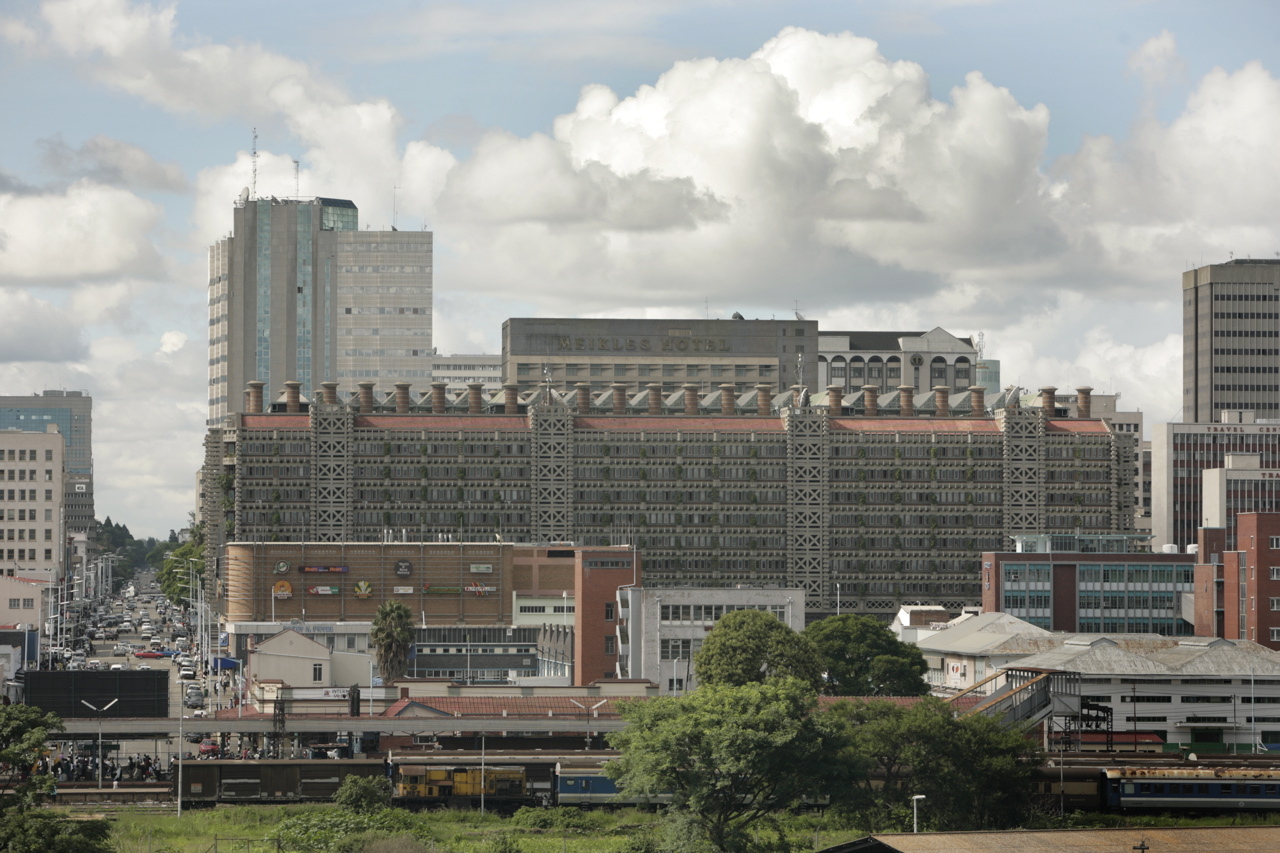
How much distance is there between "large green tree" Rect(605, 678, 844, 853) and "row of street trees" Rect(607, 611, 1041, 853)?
9cm

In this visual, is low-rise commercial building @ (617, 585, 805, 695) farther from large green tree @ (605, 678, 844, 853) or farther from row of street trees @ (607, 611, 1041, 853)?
large green tree @ (605, 678, 844, 853)

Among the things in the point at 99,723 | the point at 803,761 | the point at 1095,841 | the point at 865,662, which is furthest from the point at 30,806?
the point at 865,662

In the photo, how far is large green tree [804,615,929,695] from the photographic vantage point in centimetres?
18475

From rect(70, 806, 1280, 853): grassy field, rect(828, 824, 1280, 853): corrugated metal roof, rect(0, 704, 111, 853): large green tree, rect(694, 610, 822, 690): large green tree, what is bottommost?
rect(70, 806, 1280, 853): grassy field

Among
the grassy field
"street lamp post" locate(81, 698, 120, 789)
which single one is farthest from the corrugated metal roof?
"street lamp post" locate(81, 698, 120, 789)

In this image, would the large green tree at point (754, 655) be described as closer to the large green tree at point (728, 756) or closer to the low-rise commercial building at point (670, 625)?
the low-rise commercial building at point (670, 625)

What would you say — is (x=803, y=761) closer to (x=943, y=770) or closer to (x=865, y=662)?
(x=943, y=770)

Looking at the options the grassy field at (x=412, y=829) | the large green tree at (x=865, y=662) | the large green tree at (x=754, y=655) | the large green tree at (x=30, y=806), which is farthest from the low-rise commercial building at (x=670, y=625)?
the large green tree at (x=30, y=806)

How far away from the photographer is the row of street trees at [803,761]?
119 m

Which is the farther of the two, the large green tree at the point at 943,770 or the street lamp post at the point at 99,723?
the street lamp post at the point at 99,723

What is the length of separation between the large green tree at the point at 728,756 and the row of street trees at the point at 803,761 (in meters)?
0.09

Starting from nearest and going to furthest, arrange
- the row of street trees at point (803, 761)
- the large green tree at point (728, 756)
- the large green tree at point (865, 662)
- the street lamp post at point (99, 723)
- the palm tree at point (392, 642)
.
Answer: the large green tree at point (728, 756)
the row of street trees at point (803, 761)
the street lamp post at point (99, 723)
the large green tree at point (865, 662)
the palm tree at point (392, 642)

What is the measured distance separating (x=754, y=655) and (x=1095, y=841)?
63.1 metres

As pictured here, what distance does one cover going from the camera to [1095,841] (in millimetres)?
105938
